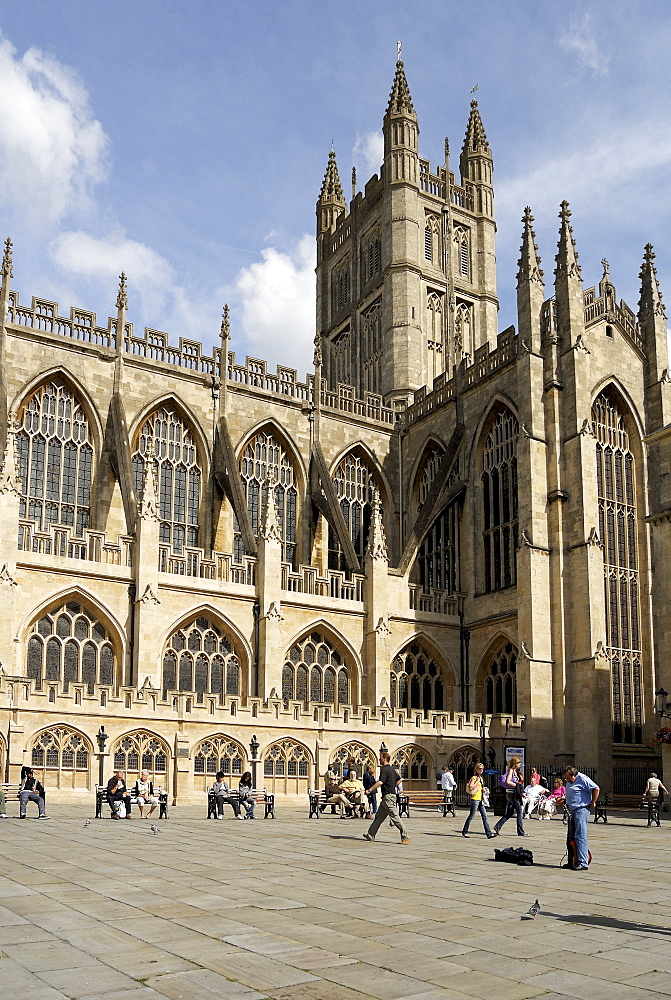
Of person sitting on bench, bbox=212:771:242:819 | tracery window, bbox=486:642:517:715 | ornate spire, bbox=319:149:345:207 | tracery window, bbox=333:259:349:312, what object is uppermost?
ornate spire, bbox=319:149:345:207

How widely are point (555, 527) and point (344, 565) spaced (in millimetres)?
8957

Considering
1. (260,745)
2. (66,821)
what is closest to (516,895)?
(66,821)

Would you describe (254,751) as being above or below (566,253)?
below

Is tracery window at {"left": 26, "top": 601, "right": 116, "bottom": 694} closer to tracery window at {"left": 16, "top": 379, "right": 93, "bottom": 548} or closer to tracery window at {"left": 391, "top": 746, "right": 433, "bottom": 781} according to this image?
tracery window at {"left": 16, "top": 379, "right": 93, "bottom": 548}

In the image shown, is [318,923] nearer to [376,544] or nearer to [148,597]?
[148,597]

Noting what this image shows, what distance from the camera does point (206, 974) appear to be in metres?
7.17

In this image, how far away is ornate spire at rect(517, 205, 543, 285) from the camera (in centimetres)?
3769

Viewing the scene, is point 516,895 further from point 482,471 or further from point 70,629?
point 482,471

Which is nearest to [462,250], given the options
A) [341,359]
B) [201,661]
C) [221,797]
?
[341,359]

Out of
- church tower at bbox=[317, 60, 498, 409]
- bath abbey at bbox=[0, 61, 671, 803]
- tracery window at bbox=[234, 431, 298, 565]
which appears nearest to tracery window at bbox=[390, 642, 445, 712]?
bath abbey at bbox=[0, 61, 671, 803]

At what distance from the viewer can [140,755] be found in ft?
84.7

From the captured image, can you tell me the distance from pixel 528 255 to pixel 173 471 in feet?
49.2

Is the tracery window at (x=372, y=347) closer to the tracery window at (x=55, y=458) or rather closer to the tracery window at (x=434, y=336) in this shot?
the tracery window at (x=434, y=336)

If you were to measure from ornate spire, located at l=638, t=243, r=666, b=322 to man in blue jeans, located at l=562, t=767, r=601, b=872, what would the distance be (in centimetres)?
2907
